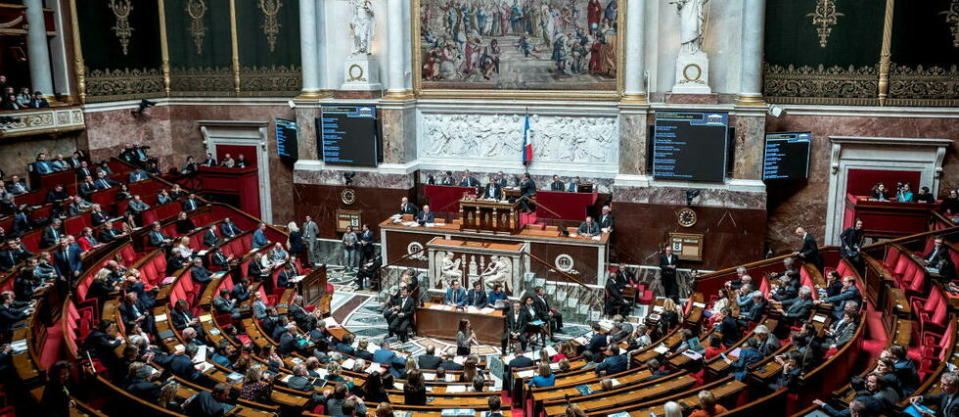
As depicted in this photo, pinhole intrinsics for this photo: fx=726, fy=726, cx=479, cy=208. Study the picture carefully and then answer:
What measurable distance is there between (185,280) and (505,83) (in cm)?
997

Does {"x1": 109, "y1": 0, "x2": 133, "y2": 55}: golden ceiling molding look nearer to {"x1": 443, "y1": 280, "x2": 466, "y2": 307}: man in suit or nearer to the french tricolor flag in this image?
the french tricolor flag

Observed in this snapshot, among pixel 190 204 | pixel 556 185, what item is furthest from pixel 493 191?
pixel 190 204

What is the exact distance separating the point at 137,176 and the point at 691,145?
49.4 ft

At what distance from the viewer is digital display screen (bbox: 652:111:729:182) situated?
57.6ft

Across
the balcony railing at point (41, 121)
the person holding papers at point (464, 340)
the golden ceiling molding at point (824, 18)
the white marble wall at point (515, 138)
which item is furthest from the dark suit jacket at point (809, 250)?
the balcony railing at point (41, 121)

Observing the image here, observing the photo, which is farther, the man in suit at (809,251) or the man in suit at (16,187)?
the man in suit at (16,187)

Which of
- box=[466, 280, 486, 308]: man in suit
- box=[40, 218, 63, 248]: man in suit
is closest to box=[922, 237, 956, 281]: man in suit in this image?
box=[466, 280, 486, 308]: man in suit

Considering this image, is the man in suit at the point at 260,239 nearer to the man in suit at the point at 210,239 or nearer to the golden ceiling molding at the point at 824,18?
the man in suit at the point at 210,239

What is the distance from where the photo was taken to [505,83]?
20234mm

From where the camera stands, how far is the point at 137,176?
20.5 m

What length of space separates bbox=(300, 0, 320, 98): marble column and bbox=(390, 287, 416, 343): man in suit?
856cm

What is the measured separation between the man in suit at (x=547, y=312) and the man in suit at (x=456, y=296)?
150cm

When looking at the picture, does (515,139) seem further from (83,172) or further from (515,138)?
(83,172)

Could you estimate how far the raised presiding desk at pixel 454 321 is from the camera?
48.3 feet
